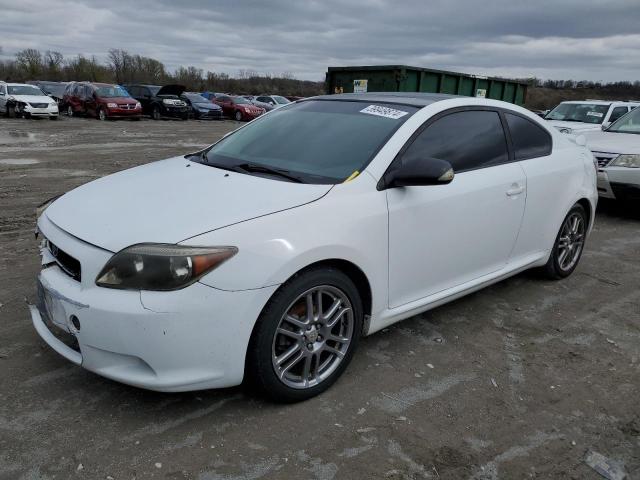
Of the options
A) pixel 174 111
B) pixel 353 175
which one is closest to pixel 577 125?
pixel 353 175

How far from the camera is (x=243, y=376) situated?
107 inches

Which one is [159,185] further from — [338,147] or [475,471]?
[475,471]

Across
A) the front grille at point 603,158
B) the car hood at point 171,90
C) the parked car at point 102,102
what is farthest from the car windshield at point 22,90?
the front grille at point 603,158

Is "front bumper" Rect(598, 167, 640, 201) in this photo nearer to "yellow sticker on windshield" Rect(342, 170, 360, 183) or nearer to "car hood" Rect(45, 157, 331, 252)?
"yellow sticker on windshield" Rect(342, 170, 360, 183)

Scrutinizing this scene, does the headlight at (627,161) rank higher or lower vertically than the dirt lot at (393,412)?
higher

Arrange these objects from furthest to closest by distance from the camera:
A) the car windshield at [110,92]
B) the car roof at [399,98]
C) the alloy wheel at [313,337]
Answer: the car windshield at [110,92], the car roof at [399,98], the alloy wheel at [313,337]

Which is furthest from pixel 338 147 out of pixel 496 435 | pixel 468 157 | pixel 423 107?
pixel 496 435

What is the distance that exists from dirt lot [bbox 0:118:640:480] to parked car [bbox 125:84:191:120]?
24.4 m

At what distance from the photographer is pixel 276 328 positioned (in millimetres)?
2684

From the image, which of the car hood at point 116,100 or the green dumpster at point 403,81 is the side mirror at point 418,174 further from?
the car hood at point 116,100

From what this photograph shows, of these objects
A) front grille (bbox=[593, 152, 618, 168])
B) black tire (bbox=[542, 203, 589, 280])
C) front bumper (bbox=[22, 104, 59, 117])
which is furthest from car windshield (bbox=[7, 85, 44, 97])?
black tire (bbox=[542, 203, 589, 280])

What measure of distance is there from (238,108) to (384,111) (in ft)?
90.8

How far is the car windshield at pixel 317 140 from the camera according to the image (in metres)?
3.22

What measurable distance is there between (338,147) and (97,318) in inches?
66.5
